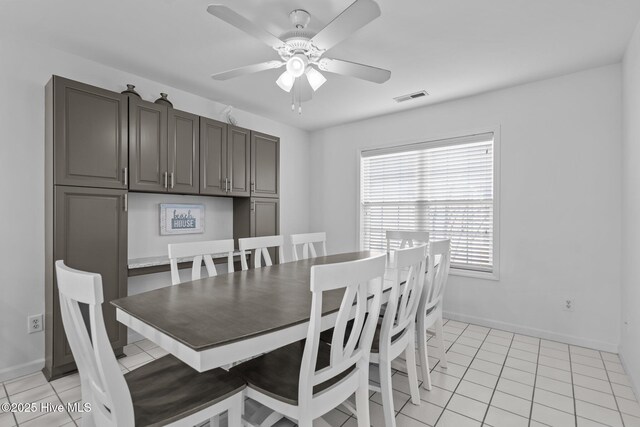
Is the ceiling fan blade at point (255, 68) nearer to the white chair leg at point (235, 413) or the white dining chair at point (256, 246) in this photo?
the white dining chair at point (256, 246)

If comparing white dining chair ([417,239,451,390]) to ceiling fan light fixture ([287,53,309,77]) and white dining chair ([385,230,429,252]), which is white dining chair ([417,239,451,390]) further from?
ceiling fan light fixture ([287,53,309,77])

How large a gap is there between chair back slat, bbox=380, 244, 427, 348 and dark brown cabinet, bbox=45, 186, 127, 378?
2232 millimetres

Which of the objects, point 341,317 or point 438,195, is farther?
point 438,195

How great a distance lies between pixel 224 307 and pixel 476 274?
10.0ft

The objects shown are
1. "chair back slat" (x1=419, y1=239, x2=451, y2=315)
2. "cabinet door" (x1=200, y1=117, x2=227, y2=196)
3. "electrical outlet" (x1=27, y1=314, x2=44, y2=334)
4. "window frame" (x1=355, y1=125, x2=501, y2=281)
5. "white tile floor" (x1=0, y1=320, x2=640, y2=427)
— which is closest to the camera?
"white tile floor" (x1=0, y1=320, x2=640, y2=427)

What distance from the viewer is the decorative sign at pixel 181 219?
10.8 ft

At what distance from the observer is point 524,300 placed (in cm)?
327

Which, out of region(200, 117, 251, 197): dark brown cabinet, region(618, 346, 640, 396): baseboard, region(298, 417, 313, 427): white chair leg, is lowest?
region(618, 346, 640, 396): baseboard

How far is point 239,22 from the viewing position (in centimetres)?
166

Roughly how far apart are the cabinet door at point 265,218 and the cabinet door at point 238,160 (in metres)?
0.23

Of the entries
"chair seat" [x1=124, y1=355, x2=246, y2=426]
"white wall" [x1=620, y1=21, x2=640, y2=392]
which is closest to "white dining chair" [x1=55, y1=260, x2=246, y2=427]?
"chair seat" [x1=124, y1=355, x2=246, y2=426]

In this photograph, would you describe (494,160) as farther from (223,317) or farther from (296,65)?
(223,317)

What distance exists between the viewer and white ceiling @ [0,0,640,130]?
2043 millimetres

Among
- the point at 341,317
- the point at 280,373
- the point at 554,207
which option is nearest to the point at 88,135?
the point at 280,373
